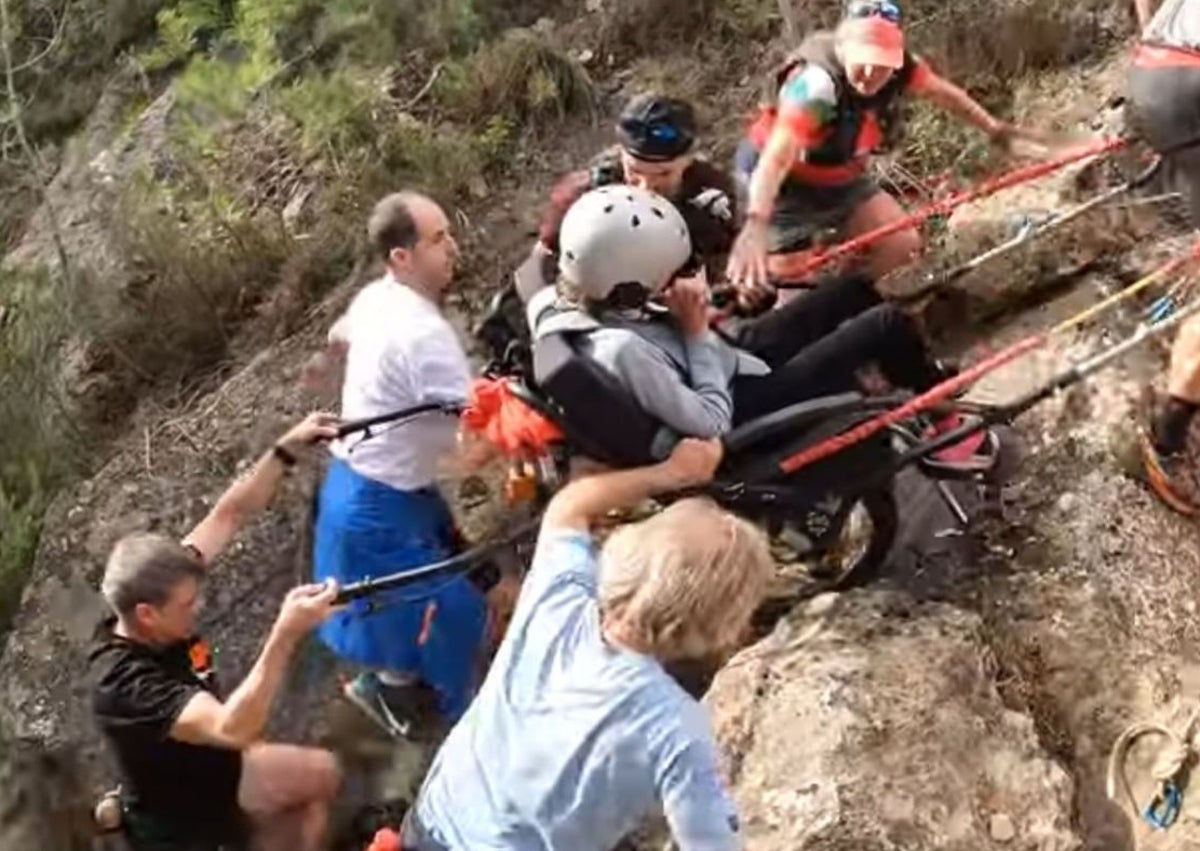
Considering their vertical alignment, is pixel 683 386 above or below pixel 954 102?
above

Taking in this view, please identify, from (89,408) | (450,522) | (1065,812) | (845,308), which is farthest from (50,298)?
(1065,812)

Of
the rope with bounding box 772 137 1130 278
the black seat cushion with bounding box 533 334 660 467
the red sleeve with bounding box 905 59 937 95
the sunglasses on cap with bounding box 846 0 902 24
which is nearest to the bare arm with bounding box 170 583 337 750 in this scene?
the black seat cushion with bounding box 533 334 660 467

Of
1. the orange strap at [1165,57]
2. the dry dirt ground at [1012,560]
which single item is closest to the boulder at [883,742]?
the dry dirt ground at [1012,560]

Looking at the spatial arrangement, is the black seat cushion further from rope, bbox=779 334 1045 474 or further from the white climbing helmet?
rope, bbox=779 334 1045 474

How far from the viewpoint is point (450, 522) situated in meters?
5.14

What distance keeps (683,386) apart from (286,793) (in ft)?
4.60

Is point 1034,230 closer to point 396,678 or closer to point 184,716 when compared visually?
point 396,678

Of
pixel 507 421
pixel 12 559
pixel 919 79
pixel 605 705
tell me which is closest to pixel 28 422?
pixel 12 559

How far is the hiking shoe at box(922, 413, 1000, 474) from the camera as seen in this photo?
15.9 ft

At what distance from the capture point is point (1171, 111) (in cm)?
524

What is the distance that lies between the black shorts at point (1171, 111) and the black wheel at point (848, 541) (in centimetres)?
138

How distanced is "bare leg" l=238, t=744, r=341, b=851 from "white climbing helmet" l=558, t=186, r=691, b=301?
138cm

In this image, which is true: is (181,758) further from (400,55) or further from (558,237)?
(400,55)

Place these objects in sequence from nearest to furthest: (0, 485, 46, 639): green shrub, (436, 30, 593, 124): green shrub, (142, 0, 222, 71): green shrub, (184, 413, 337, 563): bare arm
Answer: (184, 413, 337, 563): bare arm, (0, 485, 46, 639): green shrub, (436, 30, 593, 124): green shrub, (142, 0, 222, 71): green shrub
